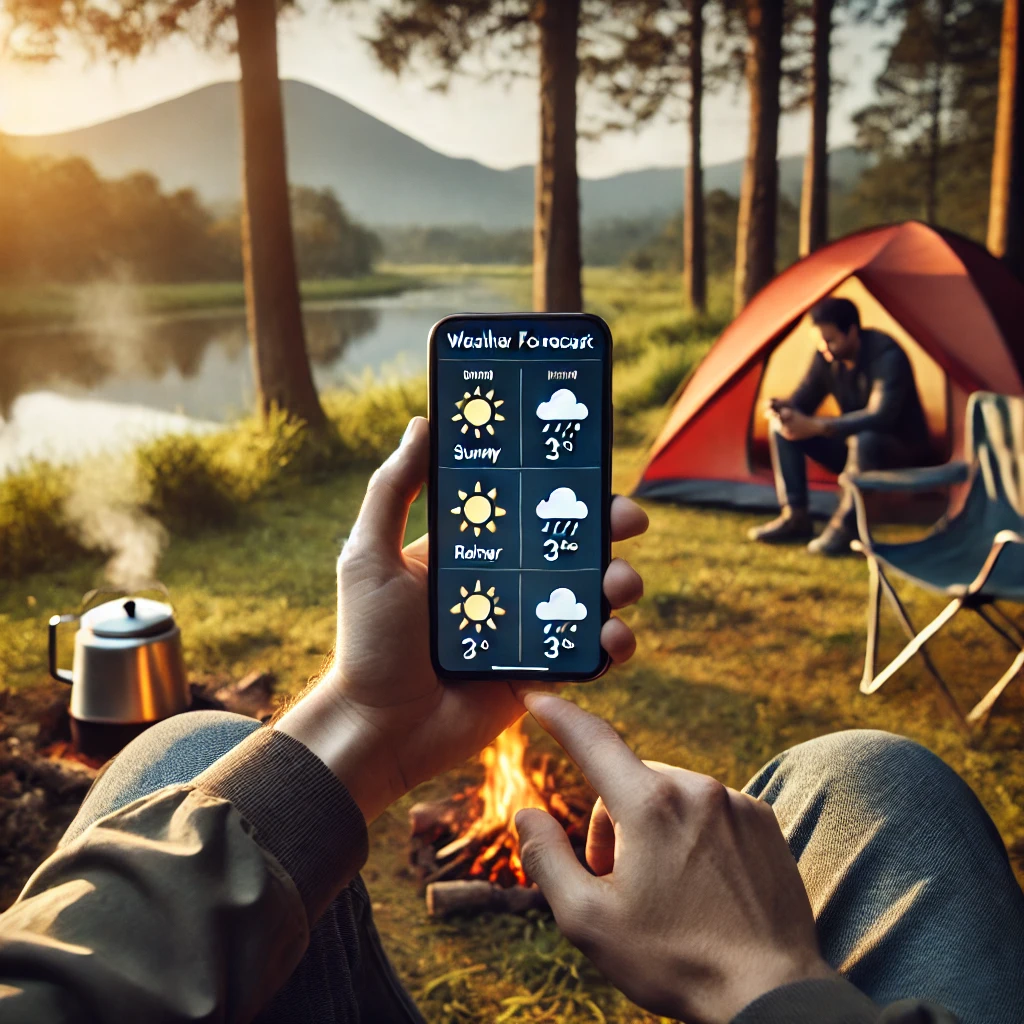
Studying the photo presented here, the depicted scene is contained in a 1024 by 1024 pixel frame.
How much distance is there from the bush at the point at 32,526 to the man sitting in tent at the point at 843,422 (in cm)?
341

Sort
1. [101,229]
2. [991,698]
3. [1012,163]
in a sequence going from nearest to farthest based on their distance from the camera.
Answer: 1. [991,698]
2. [1012,163]
3. [101,229]

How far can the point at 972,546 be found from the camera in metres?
3.09

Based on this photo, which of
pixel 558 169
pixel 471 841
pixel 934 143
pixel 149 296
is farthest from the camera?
pixel 934 143

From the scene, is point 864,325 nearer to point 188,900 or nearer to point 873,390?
point 873,390

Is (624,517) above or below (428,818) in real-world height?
above

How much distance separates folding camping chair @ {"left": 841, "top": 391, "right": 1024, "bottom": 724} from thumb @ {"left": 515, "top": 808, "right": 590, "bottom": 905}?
87.4 inches

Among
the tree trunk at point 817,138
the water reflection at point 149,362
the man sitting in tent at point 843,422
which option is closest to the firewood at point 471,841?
the man sitting in tent at point 843,422

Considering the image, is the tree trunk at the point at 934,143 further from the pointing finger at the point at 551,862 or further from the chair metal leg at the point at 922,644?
the pointing finger at the point at 551,862

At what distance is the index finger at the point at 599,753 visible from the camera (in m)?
0.70

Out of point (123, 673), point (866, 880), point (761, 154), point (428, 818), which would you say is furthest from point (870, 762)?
point (761, 154)

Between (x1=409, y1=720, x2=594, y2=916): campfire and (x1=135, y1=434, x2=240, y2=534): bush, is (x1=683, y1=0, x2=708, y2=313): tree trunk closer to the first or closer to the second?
(x1=135, y1=434, x2=240, y2=534): bush

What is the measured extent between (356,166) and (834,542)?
43.6 m

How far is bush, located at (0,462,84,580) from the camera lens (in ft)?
14.7

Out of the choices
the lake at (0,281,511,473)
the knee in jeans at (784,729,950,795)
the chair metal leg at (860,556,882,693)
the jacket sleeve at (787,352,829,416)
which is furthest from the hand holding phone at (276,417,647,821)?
the jacket sleeve at (787,352,829,416)
